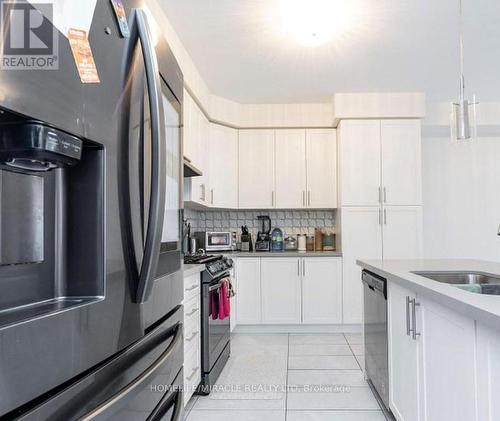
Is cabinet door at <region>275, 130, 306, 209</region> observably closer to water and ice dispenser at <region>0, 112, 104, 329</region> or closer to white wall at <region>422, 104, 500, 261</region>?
white wall at <region>422, 104, 500, 261</region>

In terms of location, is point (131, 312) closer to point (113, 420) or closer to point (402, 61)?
point (113, 420)

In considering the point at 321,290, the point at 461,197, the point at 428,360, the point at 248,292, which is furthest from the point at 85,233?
the point at 461,197

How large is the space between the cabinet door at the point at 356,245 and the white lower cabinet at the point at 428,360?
2.09 meters

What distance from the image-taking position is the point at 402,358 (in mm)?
1980

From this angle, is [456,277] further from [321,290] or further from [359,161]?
[359,161]

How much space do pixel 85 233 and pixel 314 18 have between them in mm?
2580

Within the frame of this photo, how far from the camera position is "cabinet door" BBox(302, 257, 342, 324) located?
14.1 feet

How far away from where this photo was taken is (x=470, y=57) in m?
3.41

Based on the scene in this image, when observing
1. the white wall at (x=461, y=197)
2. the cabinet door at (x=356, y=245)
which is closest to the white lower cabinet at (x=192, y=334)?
the cabinet door at (x=356, y=245)

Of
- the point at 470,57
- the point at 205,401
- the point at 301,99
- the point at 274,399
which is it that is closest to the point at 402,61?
the point at 470,57

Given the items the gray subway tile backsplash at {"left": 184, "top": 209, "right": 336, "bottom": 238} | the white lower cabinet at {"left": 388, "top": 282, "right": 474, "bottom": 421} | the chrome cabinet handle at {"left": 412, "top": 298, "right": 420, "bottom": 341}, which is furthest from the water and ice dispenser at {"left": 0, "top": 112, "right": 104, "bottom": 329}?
the gray subway tile backsplash at {"left": 184, "top": 209, "right": 336, "bottom": 238}

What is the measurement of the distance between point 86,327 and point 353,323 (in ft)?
13.2

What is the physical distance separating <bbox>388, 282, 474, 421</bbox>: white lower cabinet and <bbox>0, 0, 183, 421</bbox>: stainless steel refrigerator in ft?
3.20

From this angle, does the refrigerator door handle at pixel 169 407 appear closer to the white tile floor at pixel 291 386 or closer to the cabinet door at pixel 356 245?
the white tile floor at pixel 291 386
